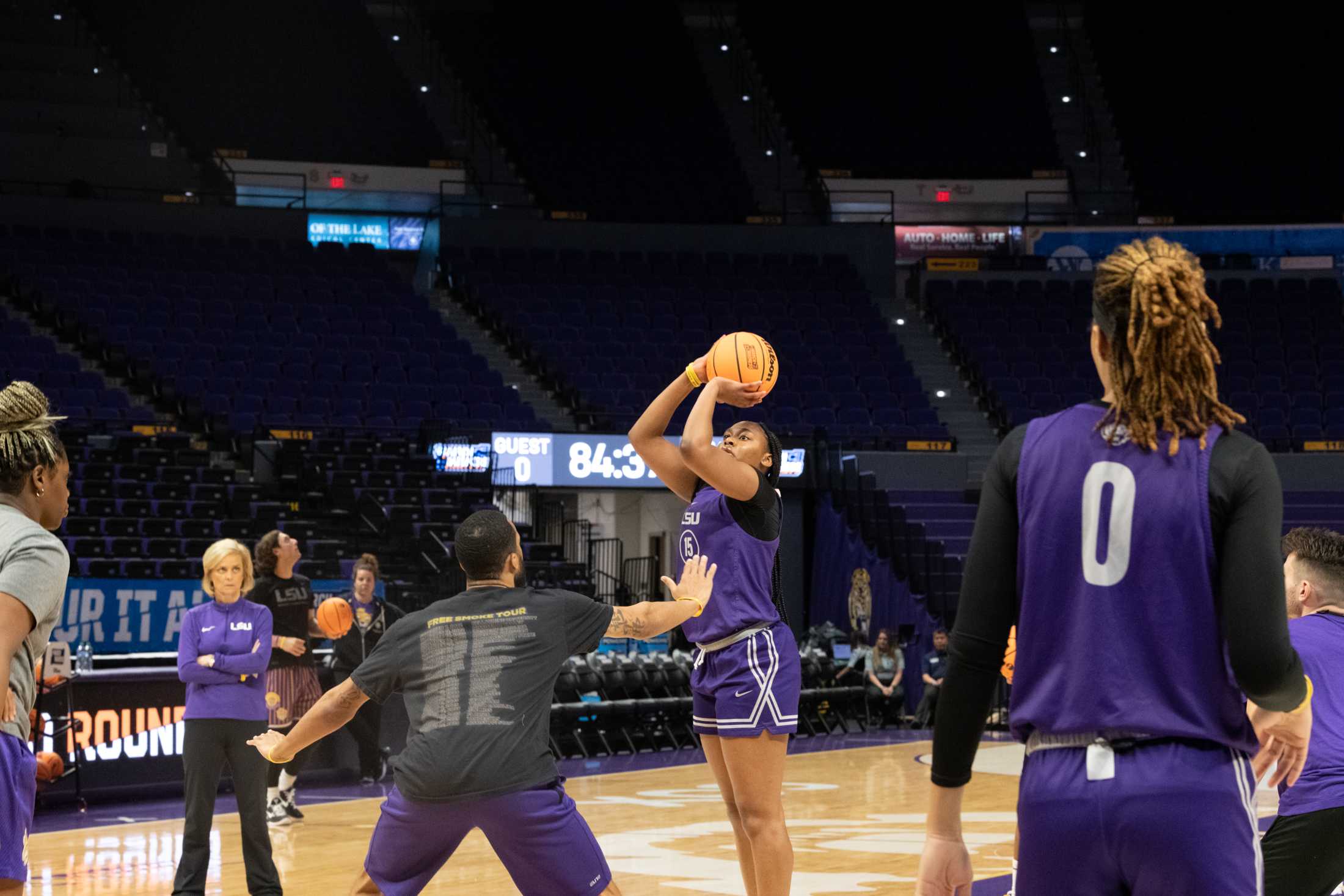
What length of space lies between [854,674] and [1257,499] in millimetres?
14879

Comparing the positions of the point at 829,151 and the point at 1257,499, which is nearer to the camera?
the point at 1257,499

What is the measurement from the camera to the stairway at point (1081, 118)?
28.6 metres

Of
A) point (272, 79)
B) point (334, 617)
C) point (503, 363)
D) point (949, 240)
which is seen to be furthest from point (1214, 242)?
point (334, 617)

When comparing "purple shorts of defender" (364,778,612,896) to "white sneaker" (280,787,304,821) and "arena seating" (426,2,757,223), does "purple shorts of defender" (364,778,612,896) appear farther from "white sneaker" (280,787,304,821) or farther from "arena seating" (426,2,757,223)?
"arena seating" (426,2,757,223)

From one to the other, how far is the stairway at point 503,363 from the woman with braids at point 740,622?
14780 mm

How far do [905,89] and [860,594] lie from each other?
1525cm

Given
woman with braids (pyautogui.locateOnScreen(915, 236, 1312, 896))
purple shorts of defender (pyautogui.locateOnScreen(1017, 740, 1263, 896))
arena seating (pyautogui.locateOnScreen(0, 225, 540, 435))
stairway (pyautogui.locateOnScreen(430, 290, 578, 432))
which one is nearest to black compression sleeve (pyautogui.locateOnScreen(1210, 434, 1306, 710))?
woman with braids (pyautogui.locateOnScreen(915, 236, 1312, 896))

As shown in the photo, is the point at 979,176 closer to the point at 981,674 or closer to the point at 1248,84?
the point at 1248,84

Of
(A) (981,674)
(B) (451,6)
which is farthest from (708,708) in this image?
(B) (451,6)

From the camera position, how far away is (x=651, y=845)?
27.0ft

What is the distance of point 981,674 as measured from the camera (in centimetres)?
233

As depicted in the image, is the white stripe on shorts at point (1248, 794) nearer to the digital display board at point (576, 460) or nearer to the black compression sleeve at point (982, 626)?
the black compression sleeve at point (982, 626)

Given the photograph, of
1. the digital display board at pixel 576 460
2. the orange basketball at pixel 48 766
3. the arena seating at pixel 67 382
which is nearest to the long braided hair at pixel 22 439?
the orange basketball at pixel 48 766

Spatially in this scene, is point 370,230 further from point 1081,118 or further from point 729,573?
point 729,573
